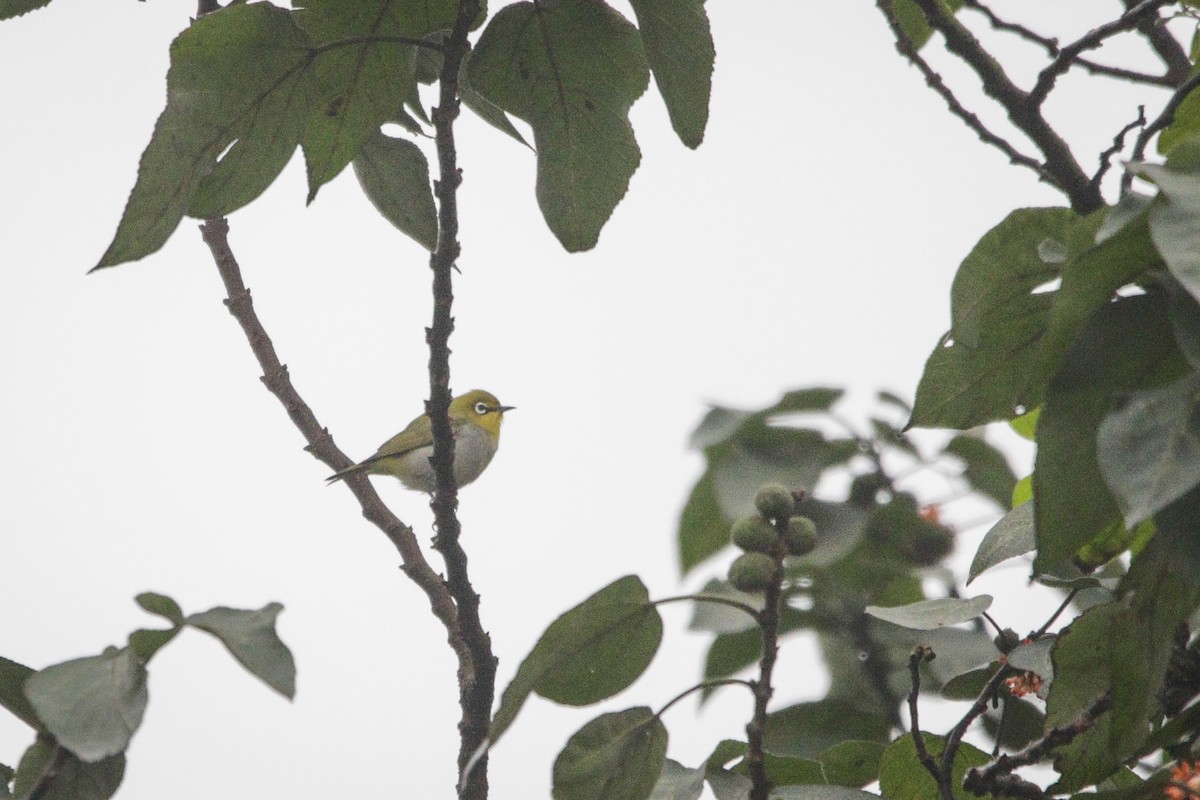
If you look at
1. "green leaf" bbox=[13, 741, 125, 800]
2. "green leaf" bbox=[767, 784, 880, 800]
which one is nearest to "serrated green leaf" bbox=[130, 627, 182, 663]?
"green leaf" bbox=[13, 741, 125, 800]

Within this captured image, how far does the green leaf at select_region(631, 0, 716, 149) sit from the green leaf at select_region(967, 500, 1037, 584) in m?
0.63

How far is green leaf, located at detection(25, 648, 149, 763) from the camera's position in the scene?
1.14 m

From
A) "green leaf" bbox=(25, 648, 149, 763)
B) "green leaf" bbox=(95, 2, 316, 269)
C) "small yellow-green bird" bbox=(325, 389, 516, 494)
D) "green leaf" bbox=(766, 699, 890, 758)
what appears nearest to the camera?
"green leaf" bbox=(25, 648, 149, 763)

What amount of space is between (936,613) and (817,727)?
1.16 metres

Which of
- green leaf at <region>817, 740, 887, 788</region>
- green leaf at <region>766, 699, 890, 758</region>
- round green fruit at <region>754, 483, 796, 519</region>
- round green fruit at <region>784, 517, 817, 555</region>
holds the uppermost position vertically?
round green fruit at <region>754, 483, 796, 519</region>

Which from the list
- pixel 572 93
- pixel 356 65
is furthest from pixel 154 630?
pixel 572 93

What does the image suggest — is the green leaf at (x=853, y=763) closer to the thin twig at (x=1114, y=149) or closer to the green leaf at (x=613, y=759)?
the green leaf at (x=613, y=759)

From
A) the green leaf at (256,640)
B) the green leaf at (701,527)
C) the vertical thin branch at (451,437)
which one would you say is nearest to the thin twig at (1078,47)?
the vertical thin branch at (451,437)

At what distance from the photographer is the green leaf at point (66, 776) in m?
1.30

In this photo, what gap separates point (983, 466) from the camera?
3.32 meters

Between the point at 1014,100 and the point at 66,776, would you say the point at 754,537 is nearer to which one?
the point at 1014,100

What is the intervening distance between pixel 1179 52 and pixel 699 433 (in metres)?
1.35

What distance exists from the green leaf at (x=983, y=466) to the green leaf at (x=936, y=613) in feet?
5.91

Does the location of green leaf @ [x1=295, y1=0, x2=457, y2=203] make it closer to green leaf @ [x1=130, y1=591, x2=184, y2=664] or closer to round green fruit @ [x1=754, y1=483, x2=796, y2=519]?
green leaf @ [x1=130, y1=591, x2=184, y2=664]
